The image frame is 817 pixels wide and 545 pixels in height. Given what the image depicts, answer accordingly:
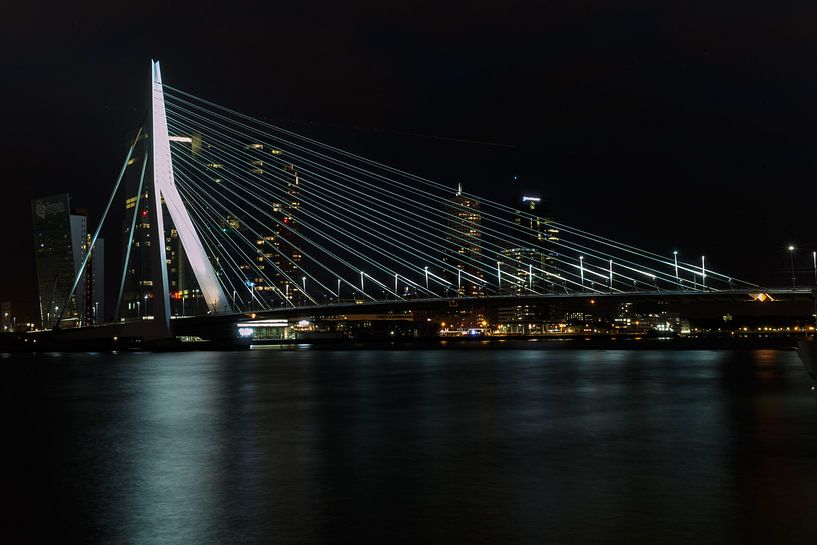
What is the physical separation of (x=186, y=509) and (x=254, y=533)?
1.30 meters

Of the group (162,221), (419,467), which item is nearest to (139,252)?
(162,221)

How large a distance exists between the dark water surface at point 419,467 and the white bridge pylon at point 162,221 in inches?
862

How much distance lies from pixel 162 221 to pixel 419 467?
120 feet

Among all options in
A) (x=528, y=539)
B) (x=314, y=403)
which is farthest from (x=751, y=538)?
(x=314, y=403)

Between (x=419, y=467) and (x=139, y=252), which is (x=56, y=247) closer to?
(x=139, y=252)

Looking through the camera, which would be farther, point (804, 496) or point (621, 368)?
point (621, 368)

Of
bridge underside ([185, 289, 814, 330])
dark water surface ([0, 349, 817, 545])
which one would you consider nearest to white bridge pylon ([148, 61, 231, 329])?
bridge underside ([185, 289, 814, 330])

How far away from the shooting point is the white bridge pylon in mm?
43625

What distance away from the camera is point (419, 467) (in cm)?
1032

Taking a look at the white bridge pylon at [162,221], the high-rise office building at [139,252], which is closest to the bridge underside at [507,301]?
the white bridge pylon at [162,221]

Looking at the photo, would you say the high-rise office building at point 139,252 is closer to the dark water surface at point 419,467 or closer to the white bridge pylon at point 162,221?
the white bridge pylon at point 162,221

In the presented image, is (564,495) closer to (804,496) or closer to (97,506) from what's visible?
(804,496)

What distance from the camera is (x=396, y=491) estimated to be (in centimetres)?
871

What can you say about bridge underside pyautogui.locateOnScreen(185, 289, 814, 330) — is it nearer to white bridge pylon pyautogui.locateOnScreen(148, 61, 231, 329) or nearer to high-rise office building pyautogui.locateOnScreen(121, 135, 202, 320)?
white bridge pylon pyautogui.locateOnScreen(148, 61, 231, 329)
